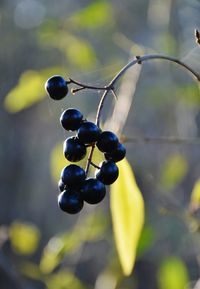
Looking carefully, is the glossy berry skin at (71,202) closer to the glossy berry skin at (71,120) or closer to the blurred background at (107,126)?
the glossy berry skin at (71,120)

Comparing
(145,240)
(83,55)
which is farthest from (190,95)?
(145,240)

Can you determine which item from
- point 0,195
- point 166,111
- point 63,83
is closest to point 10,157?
point 0,195

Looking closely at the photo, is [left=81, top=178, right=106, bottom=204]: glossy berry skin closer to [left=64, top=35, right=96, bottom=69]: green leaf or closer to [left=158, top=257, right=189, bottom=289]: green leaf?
[left=158, top=257, right=189, bottom=289]: green leaf

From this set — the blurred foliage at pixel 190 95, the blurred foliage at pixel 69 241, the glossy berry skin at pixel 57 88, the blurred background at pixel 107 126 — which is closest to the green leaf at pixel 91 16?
the blurred background at pixel 107 126

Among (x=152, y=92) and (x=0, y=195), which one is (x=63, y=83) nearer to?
(x=152, y=92)

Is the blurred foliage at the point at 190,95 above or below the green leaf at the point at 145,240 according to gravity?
above

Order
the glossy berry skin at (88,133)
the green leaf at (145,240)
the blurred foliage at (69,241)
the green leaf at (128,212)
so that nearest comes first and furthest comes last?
the glossy berry skin at (88,133) → the green leaf at (128,212) → the blurred foliage at (69,241) → the green leaf at (145,240)

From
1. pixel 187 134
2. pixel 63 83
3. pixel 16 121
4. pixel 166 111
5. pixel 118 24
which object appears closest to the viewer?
pixel 63 83
